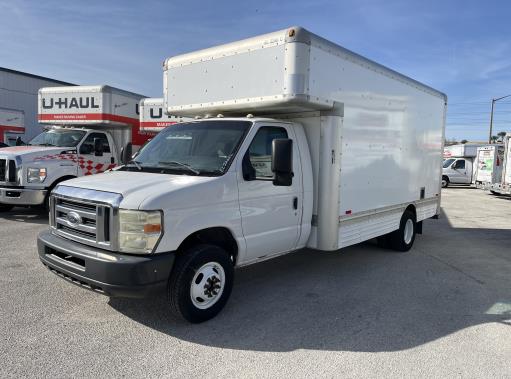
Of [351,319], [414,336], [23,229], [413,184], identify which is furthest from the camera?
[23,229]

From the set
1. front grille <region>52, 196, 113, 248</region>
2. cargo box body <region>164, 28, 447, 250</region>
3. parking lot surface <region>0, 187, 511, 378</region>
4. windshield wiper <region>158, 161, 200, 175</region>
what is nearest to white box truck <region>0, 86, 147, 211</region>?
parking lot surface <region>0, 187, 511, 378</region>

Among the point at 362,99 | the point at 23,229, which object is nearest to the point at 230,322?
the point at 362,99

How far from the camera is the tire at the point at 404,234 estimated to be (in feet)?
25.6

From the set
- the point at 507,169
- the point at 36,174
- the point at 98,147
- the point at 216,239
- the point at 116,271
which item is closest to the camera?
the point at 116,271

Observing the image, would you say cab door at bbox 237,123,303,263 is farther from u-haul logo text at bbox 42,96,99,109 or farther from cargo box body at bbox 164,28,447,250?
u-haul logo text at bbox 42,96,99,109

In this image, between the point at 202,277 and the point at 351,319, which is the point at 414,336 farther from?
the point at 202,277

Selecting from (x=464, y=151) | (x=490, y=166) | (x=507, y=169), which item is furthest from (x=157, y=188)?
(x=464, y=151)

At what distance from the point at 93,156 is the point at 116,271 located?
7.65 meters

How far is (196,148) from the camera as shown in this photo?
491 cm

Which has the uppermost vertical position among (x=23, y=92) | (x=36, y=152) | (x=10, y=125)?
(x=23, y=92)

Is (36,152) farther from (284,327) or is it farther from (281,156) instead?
(284,327)

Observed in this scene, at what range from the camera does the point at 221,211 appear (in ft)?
14.2

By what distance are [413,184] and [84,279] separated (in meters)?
6.13

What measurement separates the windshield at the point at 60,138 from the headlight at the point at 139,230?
7397 mm
